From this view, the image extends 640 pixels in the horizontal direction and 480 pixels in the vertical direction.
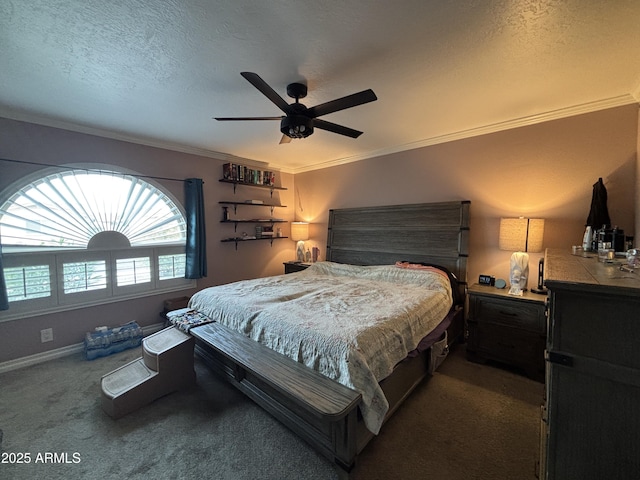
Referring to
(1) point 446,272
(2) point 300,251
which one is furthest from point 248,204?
(1) point 446,272

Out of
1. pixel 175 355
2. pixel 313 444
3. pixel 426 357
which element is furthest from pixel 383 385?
pixel 175 355

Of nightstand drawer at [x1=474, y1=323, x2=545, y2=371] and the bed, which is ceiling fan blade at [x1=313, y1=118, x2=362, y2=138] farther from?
nightstand drawer at [x1=474, y1=323, x2=545, y2=371]

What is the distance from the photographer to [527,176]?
280cm

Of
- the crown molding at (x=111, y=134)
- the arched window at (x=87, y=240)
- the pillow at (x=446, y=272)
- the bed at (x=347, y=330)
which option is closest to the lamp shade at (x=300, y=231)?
the bed at (x=347, y=330)

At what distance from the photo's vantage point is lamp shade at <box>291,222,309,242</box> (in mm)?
4746

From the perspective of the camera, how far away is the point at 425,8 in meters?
1.36

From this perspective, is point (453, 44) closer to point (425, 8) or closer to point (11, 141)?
point (425, 8)

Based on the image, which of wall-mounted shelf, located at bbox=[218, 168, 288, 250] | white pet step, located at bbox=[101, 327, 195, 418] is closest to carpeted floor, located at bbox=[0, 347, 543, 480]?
white pet step, located at bbox=[101, 327, 195, 418]

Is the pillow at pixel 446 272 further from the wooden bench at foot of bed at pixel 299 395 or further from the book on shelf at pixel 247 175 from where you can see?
the book on shelf at pixel 247 175

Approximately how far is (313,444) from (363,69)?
101 inches

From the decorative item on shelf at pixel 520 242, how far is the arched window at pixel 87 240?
4055 mm

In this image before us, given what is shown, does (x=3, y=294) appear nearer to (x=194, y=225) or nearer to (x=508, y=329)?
(x=194, y=225)

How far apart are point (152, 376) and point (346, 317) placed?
5.35 feet

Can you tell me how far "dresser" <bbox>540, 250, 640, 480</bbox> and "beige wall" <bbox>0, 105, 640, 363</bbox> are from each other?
83.4 inches
